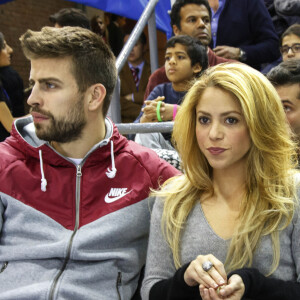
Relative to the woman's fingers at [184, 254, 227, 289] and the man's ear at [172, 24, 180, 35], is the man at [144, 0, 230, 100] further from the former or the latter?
the woman's fingers at [184, 254, 227, 289]

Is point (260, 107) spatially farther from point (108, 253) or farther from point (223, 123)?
point (108, 253)

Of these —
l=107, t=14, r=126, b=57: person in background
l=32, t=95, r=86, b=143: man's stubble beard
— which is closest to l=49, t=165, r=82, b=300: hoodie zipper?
l=32, t=95, r=86, b=143: man's stubble beard

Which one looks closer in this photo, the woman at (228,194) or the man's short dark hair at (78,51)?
the woman at (228,194)

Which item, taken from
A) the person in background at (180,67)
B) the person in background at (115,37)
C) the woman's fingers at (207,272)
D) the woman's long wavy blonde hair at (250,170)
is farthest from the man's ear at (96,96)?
the person in background at (115,37)

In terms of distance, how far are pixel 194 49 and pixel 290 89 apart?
1196 mm

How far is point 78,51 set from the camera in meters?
1.88

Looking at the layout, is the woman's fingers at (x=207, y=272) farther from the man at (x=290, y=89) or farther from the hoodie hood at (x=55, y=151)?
the man at (x=290, y=89)

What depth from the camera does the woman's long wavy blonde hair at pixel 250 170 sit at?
1526 millimetres

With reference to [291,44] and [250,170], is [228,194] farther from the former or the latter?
[291,44]

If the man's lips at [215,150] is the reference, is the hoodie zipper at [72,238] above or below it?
below

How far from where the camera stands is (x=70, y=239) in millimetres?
1722

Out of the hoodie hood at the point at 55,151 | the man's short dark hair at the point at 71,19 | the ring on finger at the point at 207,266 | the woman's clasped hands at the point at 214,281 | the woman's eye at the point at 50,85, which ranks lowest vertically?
the woman's clasped hands at the point at 214,281

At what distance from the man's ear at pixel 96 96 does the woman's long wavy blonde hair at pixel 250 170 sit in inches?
13.9

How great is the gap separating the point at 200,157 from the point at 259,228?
0.32 m
